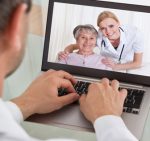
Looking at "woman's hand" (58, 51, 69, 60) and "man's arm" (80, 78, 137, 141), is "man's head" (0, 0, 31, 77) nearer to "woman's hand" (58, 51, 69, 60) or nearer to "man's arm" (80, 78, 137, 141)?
"man's arm" (80, 78, 137, 141)

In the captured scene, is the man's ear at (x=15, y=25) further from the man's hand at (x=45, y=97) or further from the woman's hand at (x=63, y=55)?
the woman's hand at (x=63, y=55)

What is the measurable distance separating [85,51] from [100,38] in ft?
0.23

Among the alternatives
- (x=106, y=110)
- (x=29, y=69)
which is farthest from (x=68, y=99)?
(x=29, y=69)

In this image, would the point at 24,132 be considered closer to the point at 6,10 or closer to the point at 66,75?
the point at 6,10

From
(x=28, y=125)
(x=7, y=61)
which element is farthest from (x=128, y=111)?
(x=7, y=61)

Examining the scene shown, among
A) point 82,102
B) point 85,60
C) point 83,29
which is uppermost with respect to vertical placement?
point 83,29

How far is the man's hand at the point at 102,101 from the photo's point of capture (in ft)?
3.01

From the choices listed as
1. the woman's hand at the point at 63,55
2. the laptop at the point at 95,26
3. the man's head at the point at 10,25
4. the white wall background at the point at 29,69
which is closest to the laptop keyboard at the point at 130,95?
the laptop at the point at 95,26

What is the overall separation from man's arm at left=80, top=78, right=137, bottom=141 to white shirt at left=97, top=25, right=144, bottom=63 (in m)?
0.15

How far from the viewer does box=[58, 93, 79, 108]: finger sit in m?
1.00

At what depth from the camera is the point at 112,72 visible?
116 centimetres

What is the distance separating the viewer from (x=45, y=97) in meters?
1.00

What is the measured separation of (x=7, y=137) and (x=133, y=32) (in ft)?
2.43

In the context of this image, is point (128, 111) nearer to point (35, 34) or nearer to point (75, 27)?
point (75, 27)
